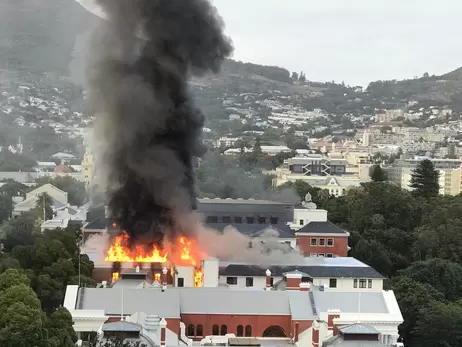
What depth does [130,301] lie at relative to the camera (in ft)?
172

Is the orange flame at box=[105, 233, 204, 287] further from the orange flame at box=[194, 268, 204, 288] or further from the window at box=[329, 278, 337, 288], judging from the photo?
the window at box=[329, 278, 337, 288]

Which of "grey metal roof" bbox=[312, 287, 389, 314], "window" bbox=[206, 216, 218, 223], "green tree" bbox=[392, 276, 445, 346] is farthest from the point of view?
"window" bbox=[206, 216, 218, 223]

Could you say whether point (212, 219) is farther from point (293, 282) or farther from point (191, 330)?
point (191, 330)

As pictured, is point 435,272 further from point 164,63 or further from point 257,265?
point 164,63

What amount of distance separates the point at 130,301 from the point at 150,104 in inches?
630

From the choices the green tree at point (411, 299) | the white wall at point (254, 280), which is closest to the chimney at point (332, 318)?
the green tree at point (411, 299)

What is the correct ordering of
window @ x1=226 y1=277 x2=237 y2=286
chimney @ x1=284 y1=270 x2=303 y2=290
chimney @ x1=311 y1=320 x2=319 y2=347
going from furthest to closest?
window @ x1=226 y1=277 x2=237 y2=286
chimney @ x1=284 y1=270 x2=303 y2=290
chimney @ x1=311 y1=320 x2=319 y2=347

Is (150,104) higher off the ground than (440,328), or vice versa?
(150,104)

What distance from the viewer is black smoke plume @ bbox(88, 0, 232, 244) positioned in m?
64.6

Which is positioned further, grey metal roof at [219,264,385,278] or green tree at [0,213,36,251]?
green tree at [0,213,36,251]

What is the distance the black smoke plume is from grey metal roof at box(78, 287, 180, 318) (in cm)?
1022

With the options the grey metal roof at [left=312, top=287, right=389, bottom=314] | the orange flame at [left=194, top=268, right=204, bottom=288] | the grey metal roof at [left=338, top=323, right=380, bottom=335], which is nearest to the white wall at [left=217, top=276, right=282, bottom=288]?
the orange flame at [left=194, top=268, right=204, bottom=288]

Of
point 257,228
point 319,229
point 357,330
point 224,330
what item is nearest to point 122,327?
point 357,330

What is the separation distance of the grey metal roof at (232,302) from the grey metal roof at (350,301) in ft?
5.02
